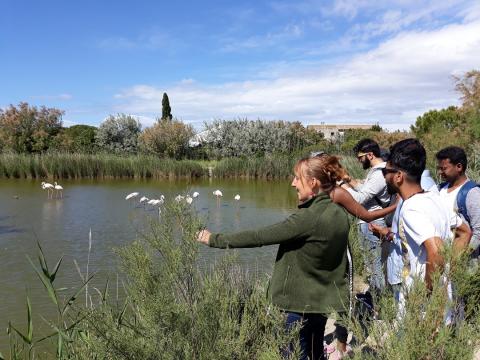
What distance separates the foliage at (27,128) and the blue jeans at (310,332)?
2666 cm

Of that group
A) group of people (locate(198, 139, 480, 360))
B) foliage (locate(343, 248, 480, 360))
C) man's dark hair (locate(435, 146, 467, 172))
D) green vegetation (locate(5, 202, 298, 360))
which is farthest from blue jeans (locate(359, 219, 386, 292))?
foliage (locate(343, 248, 480, 360))

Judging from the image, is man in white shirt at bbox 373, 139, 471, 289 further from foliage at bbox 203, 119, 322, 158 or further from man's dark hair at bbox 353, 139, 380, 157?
foliage at bbox 203, 119, 322, 158

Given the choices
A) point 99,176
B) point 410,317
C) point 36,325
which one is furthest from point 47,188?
point 410,317

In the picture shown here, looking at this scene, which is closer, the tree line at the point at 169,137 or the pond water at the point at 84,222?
the pond water at the point at 84,222

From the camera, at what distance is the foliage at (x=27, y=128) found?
26.4 m

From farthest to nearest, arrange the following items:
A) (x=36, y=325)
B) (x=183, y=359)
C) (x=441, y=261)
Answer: (x=36, y=325)
(x=183, y=359)
(x=441, y=261)

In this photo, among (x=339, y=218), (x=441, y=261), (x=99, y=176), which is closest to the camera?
(x=441, y=261)

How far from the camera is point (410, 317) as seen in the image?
1655 millimetres

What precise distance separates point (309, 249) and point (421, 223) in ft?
1.68

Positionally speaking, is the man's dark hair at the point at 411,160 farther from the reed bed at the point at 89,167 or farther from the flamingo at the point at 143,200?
the reed bed at the point at 89,167

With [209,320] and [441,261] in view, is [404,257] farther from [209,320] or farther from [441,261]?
[209,320]

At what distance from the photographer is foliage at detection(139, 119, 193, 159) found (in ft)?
93.3

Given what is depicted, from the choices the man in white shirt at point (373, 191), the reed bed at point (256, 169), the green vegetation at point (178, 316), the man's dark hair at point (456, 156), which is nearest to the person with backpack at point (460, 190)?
the man's dark hair at point (456, 156)

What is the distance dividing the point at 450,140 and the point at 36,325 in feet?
42.1
